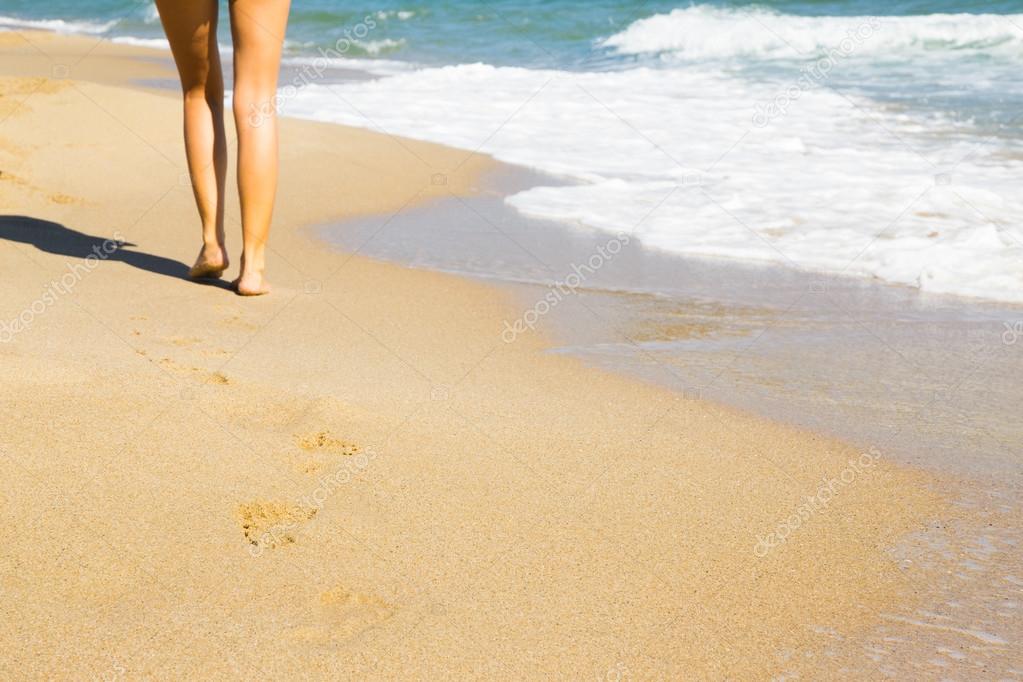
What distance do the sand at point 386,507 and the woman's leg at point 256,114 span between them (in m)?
0.19

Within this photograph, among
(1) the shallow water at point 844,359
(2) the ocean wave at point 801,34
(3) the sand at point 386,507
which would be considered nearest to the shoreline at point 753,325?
(1) the shallow water at point 844,359

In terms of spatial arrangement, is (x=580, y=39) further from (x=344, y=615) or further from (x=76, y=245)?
(x=344, y=615)

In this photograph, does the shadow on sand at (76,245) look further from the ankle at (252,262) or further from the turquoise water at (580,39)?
the turquoise water at (580,39)

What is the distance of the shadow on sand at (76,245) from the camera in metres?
3.96

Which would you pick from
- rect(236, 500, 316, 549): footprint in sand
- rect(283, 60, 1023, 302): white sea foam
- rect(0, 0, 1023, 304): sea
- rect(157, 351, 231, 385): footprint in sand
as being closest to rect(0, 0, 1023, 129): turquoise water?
rect(0, 0, 1023, 304): sea

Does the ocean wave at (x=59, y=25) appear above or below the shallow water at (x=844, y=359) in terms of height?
below

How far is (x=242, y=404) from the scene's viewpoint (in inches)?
100.0

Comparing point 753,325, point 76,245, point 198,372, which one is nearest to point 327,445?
point 198,372

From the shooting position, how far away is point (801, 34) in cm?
1439

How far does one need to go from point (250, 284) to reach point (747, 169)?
12.1ft

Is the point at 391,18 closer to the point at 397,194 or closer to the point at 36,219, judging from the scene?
the point at 397,194

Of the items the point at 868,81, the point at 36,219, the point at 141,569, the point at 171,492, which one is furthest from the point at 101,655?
the point at 868,81

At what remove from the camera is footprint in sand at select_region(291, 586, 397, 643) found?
174 cm

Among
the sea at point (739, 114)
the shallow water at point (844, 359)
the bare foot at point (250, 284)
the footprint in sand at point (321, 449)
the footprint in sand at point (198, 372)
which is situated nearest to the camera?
the shallow water at point (844, 359)
